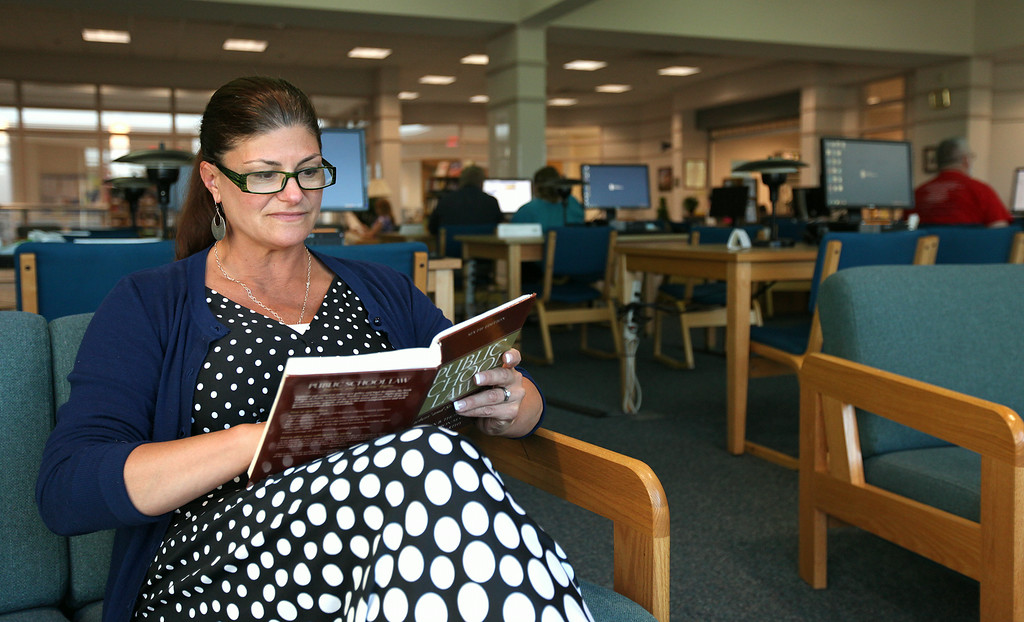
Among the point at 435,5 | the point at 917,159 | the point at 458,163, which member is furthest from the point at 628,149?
the point at 435,5

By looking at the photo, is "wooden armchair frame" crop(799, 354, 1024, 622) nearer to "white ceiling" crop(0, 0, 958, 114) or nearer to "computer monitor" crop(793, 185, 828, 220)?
"computer monitor" crop(793, 185, 828, 220)

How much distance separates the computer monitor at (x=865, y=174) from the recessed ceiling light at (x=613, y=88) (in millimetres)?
8930

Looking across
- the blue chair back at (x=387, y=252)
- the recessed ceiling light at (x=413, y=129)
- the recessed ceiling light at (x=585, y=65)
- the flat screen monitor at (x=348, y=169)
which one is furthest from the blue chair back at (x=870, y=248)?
the recessed ceiling light at (x=413, y=129)

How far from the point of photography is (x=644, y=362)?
15.1 feet

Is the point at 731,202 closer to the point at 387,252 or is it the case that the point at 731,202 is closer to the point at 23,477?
the point at 387,252

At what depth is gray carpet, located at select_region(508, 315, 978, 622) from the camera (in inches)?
70.4

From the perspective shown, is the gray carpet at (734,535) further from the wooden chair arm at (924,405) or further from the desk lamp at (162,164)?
the desk lamp at (162,164)

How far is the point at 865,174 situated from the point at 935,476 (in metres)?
2.46

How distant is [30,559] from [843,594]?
157 cm

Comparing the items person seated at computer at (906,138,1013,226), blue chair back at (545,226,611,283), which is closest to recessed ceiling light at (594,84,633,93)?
person seated at computer at (906,138,1013,226)

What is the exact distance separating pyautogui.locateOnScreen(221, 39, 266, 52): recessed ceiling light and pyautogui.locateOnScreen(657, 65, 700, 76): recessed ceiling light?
5.07 m

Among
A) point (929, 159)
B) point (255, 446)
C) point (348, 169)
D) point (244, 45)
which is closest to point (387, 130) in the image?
point (244, 45)

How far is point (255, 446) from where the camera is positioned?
95 centimetres

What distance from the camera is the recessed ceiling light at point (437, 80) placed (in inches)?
450
